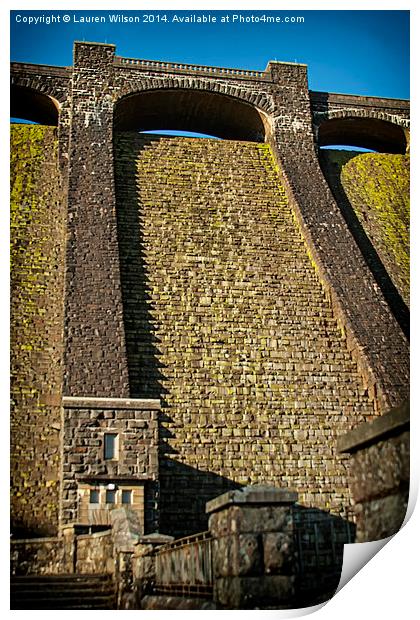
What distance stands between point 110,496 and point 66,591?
12.1ft

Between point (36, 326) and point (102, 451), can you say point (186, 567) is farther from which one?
point (36, 326)

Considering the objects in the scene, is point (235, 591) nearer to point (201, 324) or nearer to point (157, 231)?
point (201, 324)

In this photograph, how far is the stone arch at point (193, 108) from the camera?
21578 mm

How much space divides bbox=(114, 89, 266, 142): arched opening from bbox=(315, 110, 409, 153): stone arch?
6.81ft

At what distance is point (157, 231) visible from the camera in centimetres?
1897

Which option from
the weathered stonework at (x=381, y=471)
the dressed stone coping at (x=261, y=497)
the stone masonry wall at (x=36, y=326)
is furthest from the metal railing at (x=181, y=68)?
the weathered stonework at (x=381, y=471)

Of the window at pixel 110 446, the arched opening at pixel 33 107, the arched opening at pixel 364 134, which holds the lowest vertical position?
the window at pixel 110 446

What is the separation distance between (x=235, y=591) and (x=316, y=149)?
17073mm

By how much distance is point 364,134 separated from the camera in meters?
24.8

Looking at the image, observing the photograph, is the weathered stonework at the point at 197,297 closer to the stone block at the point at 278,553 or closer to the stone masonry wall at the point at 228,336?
the stone masonry wall at the point at 228,336

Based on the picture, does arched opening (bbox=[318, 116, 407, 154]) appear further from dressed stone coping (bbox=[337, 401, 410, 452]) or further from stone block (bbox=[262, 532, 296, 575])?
dressed stone coping (bbox=[337, 401, 410, 452])

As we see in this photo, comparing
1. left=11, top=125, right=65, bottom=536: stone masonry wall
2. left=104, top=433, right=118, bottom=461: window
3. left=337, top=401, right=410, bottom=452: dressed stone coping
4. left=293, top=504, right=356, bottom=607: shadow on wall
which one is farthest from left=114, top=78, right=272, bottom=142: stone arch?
left=337, top=401, right=410, bottom=452: dressed stone coping

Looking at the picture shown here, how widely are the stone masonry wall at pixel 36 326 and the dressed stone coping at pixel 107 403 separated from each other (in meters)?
1.23

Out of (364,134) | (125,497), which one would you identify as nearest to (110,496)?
(125,497)
